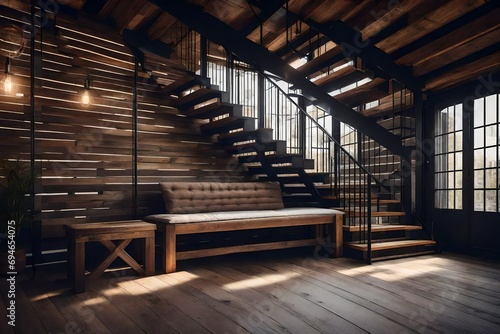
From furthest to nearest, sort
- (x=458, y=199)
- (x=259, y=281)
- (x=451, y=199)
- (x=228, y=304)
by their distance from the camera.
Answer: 1. (x=451, y=199)
2. (x=458, y=199)
3. (x=259, y=281)
4. (x=228, y=304)

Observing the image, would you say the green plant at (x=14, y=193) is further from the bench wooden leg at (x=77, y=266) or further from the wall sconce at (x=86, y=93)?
the wall sconce at (x=86, y=93)

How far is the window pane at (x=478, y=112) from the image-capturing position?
538 centimetres

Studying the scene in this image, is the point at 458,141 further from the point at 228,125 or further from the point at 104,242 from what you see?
the point at 104,242

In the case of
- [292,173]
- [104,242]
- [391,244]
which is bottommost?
[391,244]

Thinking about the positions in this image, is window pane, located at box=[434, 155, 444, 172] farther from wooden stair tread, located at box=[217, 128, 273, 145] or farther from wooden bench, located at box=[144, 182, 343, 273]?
wooden stair tread, located at box=[217, 128, 273, 145]

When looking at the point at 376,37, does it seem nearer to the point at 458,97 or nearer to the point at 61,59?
the point at 458,97

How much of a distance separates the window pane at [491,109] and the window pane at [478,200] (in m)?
1.03

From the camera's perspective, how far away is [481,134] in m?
5.37

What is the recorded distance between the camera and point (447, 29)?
174 inches

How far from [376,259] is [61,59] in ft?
17.1

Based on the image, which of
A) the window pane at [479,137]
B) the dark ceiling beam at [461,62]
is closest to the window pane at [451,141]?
the window pane at [479,137]

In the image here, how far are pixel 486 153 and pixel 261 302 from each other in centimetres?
415

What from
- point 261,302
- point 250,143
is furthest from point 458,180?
point 261,302

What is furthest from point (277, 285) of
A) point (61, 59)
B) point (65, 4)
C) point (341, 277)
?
point (65, 4)
